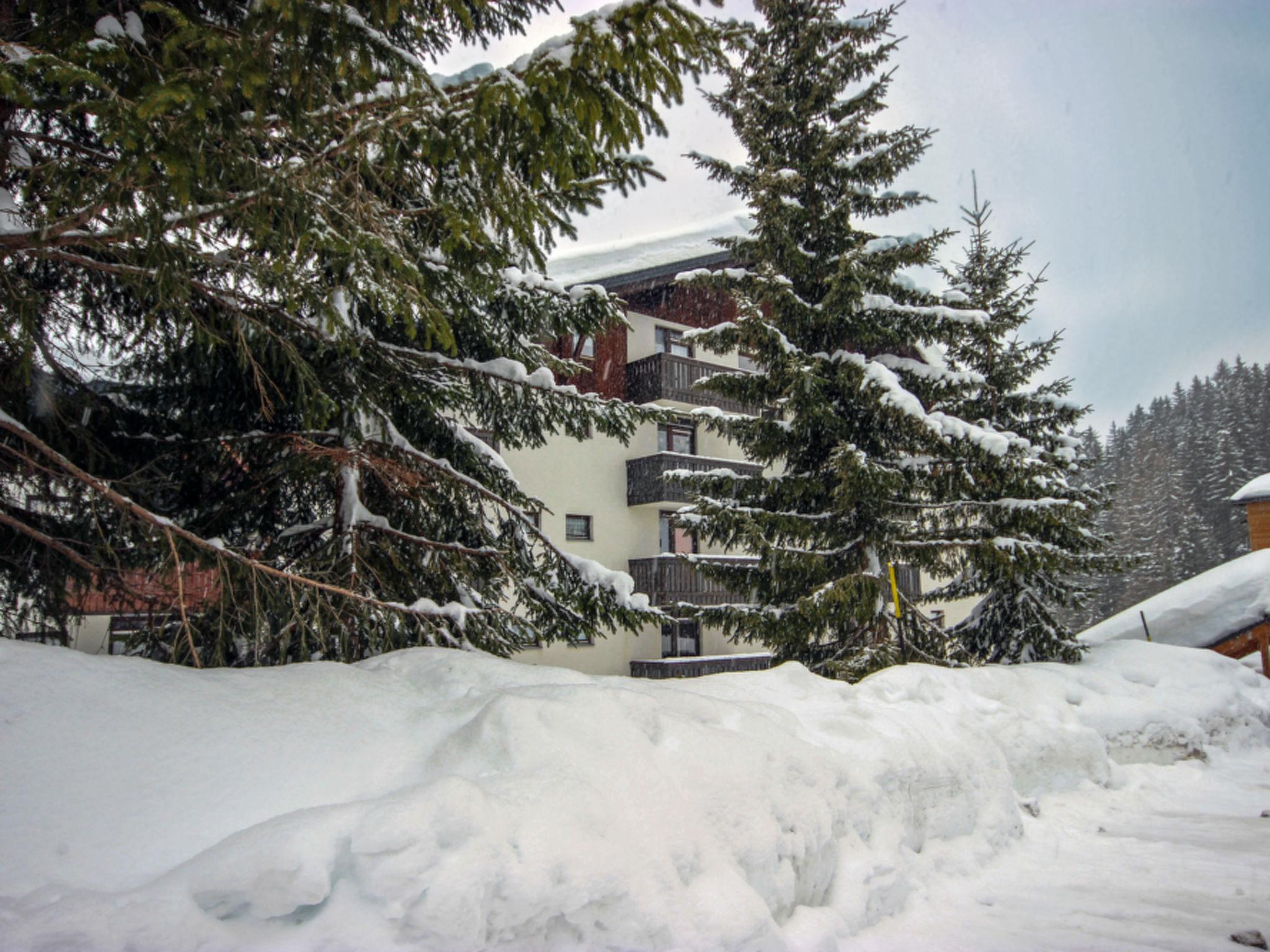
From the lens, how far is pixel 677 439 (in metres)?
21.4

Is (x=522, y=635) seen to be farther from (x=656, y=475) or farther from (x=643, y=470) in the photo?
(x=643, y=470)

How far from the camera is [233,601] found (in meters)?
4.80

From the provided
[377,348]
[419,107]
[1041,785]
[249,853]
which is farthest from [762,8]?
[249,853]

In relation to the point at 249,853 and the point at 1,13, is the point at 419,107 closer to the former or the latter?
the point at 1,13

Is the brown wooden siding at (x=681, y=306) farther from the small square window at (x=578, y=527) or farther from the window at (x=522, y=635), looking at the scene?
the window at (x=522, y=635)

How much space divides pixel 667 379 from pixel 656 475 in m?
2.48

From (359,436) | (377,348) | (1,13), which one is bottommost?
(359,436)

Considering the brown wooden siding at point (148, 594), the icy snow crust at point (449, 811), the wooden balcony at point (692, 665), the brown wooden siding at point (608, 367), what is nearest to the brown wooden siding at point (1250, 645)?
the wooden balcony at point (692, 665)

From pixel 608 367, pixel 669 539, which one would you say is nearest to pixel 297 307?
pixel 608 367

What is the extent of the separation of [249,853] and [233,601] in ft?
8.70

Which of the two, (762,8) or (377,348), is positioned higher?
(762,8)

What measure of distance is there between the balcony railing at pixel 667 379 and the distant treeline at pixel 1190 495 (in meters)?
30.5

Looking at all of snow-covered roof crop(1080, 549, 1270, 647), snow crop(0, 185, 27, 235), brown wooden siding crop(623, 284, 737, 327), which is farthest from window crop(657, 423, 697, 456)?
snow crop(0, 185, 27, 235)

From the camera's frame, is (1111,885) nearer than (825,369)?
Yes
